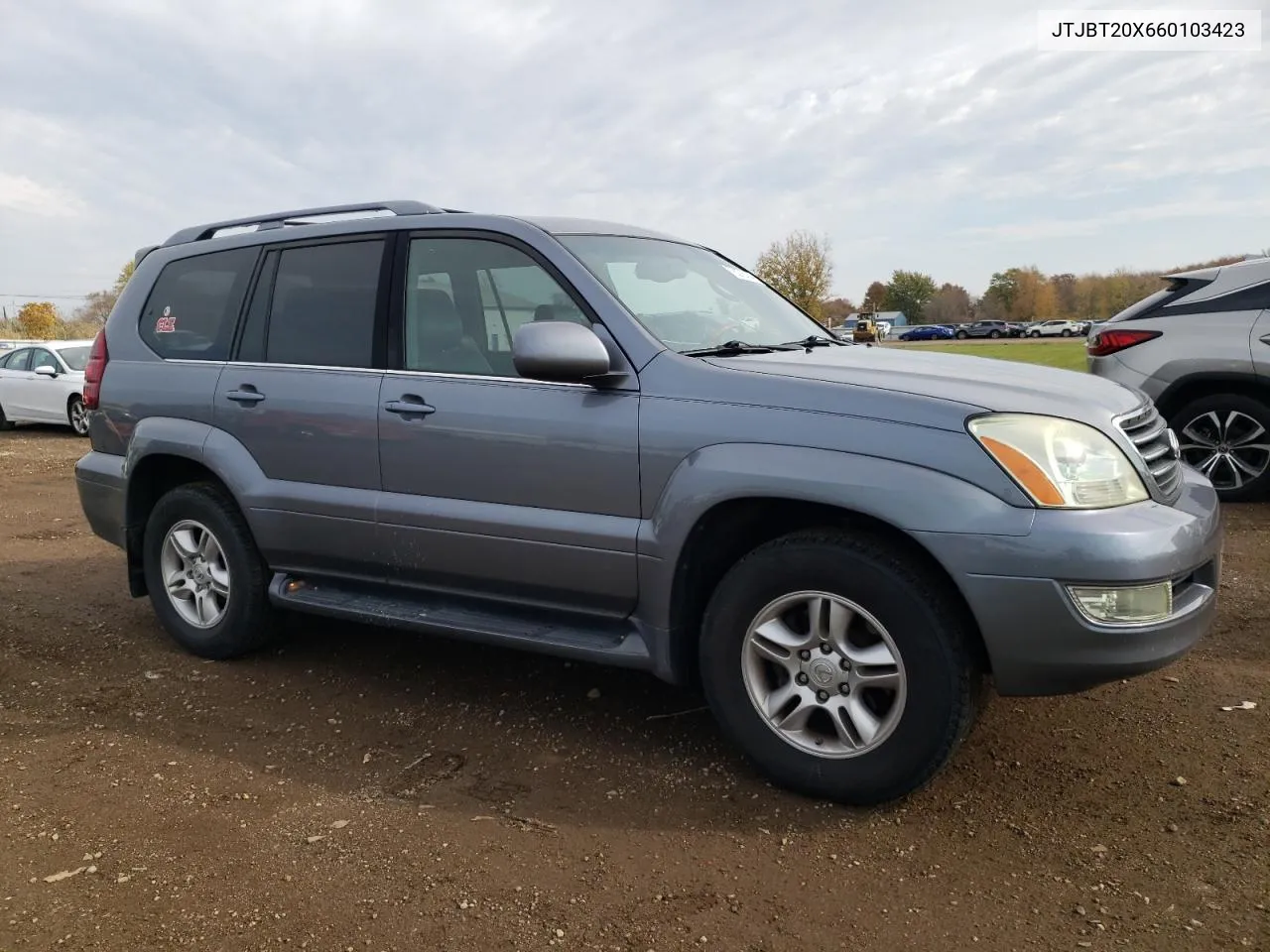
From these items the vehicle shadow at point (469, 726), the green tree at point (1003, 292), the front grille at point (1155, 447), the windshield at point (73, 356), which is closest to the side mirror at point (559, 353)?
the vehicle shadow at point (469, 726)

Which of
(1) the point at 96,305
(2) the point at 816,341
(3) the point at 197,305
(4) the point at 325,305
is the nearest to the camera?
(2) the point at 816,341

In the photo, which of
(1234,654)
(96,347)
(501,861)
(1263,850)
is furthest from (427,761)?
(1234,654)

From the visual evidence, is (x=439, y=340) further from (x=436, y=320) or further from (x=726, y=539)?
(x=726, y=539)

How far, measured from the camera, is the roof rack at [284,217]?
4039 millimetres

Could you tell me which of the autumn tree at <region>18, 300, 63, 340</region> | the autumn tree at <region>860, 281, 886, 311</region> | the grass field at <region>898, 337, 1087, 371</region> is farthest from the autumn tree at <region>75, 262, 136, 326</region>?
the autumn tree at <region>860, 281, 886, 311</region>

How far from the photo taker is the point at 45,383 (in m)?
14.4

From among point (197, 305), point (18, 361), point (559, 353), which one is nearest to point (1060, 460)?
point (559, 353)

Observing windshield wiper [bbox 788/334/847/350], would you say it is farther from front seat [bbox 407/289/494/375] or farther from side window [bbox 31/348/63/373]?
side window [bbox 31/348/63/373]

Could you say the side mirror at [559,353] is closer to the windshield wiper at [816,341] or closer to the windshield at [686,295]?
the windshield at [686,295]

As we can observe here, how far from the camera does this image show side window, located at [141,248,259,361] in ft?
14.4

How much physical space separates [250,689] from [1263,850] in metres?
3.63

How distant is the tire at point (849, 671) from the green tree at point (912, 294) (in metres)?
122

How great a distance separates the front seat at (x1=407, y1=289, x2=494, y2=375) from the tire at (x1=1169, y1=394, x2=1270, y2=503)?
505 cm

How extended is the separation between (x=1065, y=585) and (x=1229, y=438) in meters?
4.90
